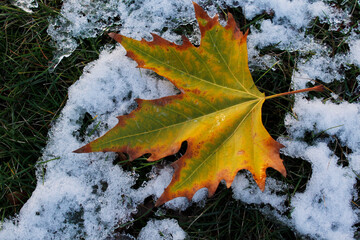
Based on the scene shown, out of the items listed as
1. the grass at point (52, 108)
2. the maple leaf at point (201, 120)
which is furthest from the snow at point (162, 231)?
the maple leaf at point (201, 120)

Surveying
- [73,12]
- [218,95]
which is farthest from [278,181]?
[73,12]

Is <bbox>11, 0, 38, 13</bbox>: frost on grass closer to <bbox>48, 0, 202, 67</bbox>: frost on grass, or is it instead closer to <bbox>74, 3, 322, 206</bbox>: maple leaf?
<bbox>48, 0, 202, 67</bbox>: frost on grass

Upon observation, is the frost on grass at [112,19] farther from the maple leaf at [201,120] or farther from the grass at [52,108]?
the maple leaf at [201,120]

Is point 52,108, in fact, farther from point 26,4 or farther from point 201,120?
point 201,120

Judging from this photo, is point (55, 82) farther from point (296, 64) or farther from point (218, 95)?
point (296, 64)

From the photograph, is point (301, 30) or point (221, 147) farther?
point (301, 30)

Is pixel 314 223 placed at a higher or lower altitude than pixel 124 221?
higher

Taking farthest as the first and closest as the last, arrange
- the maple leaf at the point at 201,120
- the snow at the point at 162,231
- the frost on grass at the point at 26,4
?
the frost on grass at the point at 26,4, the snow at the point at 162,231, the maple leaf at the point at 201,120
